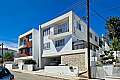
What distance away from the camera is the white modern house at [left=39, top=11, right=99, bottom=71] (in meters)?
39.4

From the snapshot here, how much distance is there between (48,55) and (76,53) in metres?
9.61

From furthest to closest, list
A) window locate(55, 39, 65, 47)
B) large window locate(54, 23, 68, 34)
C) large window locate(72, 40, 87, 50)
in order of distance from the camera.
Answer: window locate(55, 39, 65, 47) → large window locate(54, 23, 68, 34) → large window locate(72, 40, 87, 50)

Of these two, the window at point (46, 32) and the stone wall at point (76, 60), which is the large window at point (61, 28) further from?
the stone wall at point (76, 60)

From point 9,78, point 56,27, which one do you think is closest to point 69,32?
point 56,27

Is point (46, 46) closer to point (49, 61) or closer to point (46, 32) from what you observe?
point (46, 32)

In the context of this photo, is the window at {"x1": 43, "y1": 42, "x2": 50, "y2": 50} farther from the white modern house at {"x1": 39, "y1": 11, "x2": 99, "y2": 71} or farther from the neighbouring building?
the neighbouring building

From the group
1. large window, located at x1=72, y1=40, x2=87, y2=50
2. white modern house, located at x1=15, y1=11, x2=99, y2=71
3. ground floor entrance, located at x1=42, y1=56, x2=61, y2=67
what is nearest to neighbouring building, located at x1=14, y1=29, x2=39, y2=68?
white modern house, located at x1=15, y1=11, x2=99, y2=71

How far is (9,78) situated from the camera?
11.8m

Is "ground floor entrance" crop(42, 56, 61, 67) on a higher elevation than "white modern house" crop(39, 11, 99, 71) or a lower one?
lower

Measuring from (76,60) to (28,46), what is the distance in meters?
21.4

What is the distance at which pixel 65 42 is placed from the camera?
43.9 m

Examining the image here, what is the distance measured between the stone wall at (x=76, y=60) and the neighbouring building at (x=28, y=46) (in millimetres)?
12533

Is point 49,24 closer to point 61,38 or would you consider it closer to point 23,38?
point 61,38

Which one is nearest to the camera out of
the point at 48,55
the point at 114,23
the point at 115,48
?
the point at 115,48
